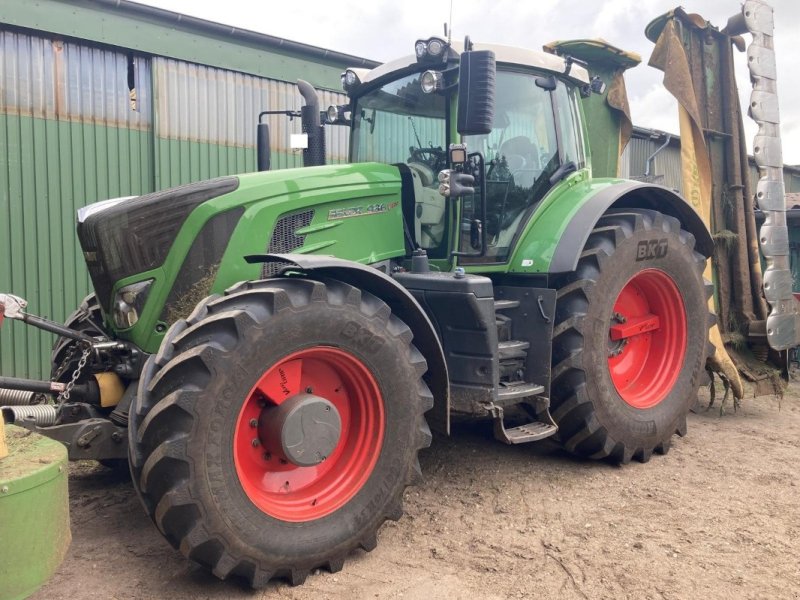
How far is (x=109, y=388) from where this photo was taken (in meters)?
3.35

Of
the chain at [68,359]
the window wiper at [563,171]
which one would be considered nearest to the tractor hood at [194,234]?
the chain at [68,359]

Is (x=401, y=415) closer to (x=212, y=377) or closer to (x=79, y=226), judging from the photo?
(x=212, y=377)

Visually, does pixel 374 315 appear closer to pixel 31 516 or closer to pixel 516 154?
pixel 31 516

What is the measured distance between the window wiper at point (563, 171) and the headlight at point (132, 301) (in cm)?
251

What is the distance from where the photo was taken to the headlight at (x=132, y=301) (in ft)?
11.1

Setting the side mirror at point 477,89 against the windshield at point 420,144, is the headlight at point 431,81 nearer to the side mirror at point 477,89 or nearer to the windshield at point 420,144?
the windshield at point 420,144

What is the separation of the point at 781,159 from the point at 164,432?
5.32m

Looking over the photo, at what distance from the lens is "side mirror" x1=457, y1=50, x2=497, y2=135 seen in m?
3.49

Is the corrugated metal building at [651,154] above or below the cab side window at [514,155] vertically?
above

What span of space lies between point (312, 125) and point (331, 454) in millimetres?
2293

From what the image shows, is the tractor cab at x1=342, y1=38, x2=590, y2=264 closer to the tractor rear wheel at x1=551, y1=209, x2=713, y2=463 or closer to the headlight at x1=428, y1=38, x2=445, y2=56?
the headlight at x1=428, y1=38, x2=445, y2=56

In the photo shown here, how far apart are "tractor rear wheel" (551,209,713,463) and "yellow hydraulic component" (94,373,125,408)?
2.36 m

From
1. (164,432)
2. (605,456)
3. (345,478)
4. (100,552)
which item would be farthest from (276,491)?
(605,456)

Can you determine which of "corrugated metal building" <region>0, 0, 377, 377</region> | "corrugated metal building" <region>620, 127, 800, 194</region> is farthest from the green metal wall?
"corrugated metal building" <region>620, 127, 800, 194</region>
